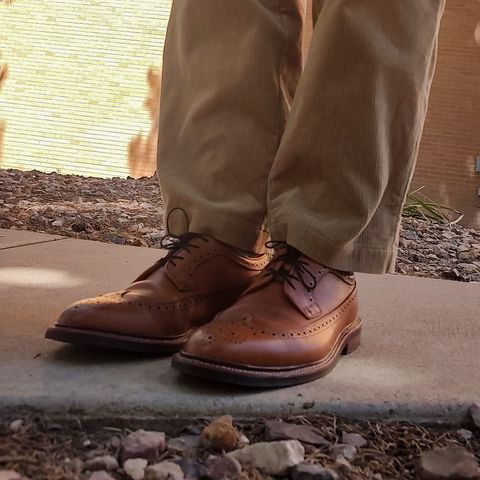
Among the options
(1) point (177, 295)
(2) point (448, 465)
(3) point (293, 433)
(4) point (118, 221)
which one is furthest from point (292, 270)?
(4) point (118, 221)

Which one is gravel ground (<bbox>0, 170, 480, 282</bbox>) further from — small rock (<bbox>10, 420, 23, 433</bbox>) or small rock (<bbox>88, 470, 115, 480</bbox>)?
small rock (<bbox>88, 470, 115, 480</bbox>)

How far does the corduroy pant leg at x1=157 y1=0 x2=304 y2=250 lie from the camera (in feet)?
4.13

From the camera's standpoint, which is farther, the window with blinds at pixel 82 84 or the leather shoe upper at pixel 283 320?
the window with blinds at pixel 82 84

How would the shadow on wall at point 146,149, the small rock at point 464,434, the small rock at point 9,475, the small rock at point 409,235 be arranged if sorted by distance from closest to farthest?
the small rock at point 9,475 → the small rock at point 464,434 → the small rock at point 409,235 → the shadow on wall at point 146,149

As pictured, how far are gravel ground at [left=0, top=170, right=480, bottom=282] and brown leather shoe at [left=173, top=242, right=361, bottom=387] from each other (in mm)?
1819

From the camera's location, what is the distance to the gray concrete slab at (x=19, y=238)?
240 centimetres

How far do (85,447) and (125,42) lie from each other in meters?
7.56

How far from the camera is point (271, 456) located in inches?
34.6

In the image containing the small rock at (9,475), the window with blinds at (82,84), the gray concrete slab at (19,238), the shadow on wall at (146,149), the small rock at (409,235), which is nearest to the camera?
the small rock at (9,475)

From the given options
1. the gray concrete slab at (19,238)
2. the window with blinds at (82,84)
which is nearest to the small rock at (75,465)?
the gray concrete slab at (19,238)

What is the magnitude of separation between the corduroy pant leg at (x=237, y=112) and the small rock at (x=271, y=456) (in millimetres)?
461

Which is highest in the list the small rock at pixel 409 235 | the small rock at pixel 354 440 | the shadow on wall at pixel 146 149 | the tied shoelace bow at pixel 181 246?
the tied shoelace bow at pixel 181 246

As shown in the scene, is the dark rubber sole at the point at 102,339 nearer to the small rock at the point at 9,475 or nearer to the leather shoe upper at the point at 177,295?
the leather shoe upper at the point at 177,295

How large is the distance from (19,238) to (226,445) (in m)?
1.85
